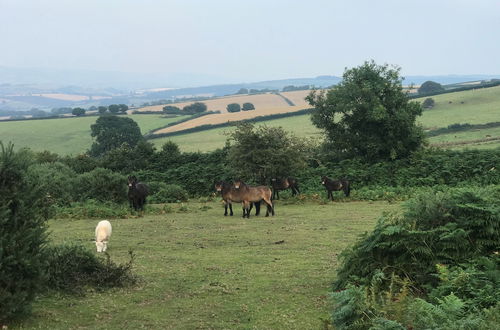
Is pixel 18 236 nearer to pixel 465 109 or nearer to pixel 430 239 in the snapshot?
pixel 430 239

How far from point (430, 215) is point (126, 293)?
623cm

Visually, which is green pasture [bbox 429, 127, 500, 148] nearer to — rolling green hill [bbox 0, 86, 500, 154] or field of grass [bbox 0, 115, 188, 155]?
rolling green hill [bbox 0, 86, 500, 154]

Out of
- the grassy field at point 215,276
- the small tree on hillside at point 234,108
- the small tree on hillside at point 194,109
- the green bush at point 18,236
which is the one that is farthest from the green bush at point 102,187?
the small tree on hillside at point 234,108

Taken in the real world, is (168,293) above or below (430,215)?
below

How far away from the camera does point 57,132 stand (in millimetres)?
73750

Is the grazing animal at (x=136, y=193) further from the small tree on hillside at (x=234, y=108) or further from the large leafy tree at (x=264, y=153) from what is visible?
the small tree on hillside at (x=234, y=108)

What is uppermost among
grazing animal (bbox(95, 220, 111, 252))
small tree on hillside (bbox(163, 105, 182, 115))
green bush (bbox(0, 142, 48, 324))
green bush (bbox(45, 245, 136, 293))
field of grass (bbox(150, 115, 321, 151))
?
green bush (bbox(0, 142, 48, 324))

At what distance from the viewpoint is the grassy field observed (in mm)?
8438

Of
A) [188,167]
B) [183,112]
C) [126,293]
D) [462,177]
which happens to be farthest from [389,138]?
[183,112]

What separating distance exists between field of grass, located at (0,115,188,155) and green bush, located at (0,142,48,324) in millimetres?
55753

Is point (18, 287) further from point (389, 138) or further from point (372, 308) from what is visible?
point (389, 138)

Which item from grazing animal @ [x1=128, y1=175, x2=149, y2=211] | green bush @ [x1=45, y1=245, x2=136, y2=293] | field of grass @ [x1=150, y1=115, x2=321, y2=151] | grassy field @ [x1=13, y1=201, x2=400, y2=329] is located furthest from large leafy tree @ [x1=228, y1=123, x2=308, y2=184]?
field of grass @ [x1=150, y1=115, x2=321, y2=151]

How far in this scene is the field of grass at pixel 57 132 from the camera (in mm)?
65875

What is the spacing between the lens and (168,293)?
32.9 ft
